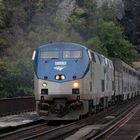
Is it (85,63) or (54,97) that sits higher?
(85,63)

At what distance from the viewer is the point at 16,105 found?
29.8 metres

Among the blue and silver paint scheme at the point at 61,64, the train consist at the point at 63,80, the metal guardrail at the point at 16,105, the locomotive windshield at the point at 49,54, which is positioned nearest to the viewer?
the train consist at the point at 63,80

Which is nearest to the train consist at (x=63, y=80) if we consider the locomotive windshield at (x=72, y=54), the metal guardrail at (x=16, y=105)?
the locomotive windshield at (x=72, y=54)

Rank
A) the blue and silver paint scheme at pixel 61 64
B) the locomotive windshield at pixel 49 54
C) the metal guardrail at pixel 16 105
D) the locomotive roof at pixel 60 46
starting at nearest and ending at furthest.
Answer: the blue and silver paint scheme at pixel 61 64, the locomotive windshield at pixel 49 54, the locomotive roof at pixel 60 46, the metal guardrail at pixel 16 105

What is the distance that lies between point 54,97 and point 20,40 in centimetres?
3918

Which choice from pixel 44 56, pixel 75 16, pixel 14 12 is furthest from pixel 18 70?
pixel 75 16

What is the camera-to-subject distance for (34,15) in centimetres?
7844

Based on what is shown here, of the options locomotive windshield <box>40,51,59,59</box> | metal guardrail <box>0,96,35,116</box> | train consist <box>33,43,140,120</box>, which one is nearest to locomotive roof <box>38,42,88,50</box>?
train consist <box>33,43,140,120</box>

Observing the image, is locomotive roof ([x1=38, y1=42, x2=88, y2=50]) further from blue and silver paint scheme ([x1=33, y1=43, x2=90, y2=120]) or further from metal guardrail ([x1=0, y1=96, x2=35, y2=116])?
metal guardrail ([x1=0, y1=96, x2=35, y2=116])

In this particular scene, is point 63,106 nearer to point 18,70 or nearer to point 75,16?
point 18,70

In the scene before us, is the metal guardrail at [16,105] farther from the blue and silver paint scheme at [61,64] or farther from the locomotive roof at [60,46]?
the locomotive roof at [60,46]

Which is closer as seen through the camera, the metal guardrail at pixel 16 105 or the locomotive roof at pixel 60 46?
the locomotive roof at pixel 60 46

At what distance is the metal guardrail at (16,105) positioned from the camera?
27241mm

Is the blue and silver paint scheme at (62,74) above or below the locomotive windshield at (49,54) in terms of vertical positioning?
below
